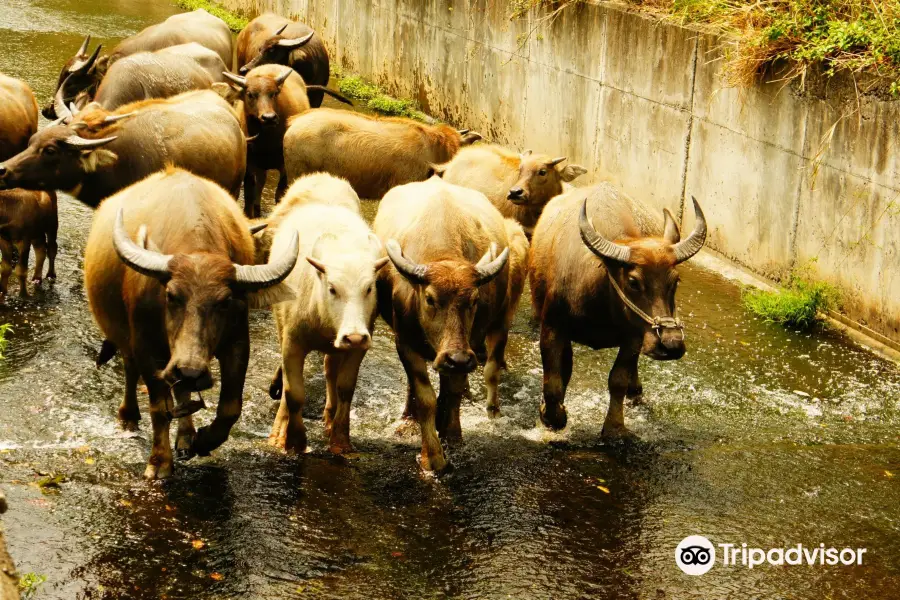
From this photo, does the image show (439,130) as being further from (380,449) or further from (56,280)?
(380,449)

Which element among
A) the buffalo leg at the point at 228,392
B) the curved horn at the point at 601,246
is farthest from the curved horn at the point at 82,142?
the curved horn at the point at 601,246

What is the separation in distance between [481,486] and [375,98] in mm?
11722

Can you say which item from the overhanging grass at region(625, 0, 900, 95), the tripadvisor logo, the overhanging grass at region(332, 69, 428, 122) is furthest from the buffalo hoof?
the overhanging grass at region(332, 69, 428, 122)

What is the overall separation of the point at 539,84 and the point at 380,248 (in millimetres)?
7483

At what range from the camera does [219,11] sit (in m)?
24.0

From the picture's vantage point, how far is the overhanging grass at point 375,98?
17.5m

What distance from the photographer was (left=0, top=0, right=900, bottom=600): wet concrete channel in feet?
20.4

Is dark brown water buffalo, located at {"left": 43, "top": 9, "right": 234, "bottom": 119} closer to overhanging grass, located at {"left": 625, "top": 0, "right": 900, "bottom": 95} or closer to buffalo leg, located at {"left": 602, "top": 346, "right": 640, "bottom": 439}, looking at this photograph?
overhanging grass, located at {"left": 625, "top": 0, "right": 900, "bottom": 95}

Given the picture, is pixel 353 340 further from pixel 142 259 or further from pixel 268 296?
pixel 142 259

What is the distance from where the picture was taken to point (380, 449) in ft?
26.0

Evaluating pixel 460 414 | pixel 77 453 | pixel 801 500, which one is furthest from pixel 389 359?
pixel 801 500

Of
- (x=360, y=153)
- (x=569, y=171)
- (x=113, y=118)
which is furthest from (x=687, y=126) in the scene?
(x=113, y=118)

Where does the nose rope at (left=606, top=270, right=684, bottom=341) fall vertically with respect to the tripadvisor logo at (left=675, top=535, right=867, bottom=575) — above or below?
above

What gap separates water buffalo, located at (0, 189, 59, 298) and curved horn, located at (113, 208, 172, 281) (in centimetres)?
358
